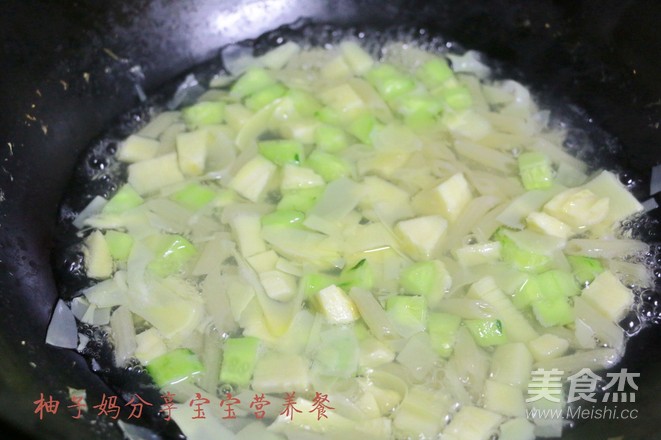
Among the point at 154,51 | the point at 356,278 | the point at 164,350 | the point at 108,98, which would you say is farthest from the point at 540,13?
the point at 164,350

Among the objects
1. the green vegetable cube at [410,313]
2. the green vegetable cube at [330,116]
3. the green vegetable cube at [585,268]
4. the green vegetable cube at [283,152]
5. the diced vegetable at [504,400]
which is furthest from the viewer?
the green vegetable cube at [330,116]

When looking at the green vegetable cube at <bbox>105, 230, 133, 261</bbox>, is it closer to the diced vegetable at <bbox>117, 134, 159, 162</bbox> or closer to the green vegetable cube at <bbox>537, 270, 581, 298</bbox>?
the diced vegetable at <bbox>117, 134, 159, 162</bbox>

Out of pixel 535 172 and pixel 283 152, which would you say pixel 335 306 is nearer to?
pixel 283 152

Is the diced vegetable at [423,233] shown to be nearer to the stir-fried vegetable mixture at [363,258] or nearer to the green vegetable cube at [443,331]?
the stir-fried vegetable mixture at [363,258]

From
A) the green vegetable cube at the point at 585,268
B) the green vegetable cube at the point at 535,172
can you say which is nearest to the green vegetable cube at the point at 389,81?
the green vegetable cube at the point at 535,172

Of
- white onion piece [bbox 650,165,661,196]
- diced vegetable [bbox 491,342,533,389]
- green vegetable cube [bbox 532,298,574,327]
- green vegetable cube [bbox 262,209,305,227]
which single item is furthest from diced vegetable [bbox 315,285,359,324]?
white onion piece [bbox 650,165,661,196]

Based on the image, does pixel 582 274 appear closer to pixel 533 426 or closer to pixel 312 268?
pixel 533 426
